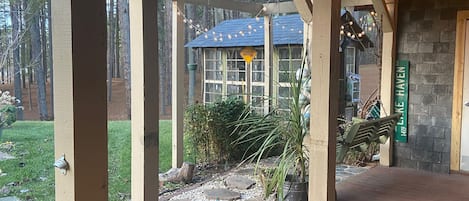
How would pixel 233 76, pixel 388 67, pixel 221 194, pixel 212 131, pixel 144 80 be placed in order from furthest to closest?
pixel 233 76 < pixel 212 131 < pixel 388 67 < pixel 221 194 < pixel 144 80

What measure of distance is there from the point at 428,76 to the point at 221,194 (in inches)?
120

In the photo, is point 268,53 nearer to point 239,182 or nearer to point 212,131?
point 212,131

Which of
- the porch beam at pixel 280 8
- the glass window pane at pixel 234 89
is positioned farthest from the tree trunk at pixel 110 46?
the porch beam at pixel 280 8

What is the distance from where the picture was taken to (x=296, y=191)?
12.8 ft

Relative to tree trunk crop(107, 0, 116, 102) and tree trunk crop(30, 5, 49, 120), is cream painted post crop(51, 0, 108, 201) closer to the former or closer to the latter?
tree trunk crop(30, 5, 49, 120)

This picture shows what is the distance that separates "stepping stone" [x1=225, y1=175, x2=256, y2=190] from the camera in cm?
483

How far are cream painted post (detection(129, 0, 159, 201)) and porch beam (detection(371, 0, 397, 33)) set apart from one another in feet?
13.6

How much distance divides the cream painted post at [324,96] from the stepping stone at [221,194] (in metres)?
1.49

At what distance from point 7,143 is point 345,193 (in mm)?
4799

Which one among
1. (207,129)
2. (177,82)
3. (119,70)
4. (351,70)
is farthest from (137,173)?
(119,70)

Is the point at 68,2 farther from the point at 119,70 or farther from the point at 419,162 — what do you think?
the point at 119,70

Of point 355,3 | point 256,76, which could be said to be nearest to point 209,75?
point 256,76

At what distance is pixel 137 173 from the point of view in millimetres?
2021

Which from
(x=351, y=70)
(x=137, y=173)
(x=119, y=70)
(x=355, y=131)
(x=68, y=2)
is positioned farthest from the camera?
(x=119, y=70)
